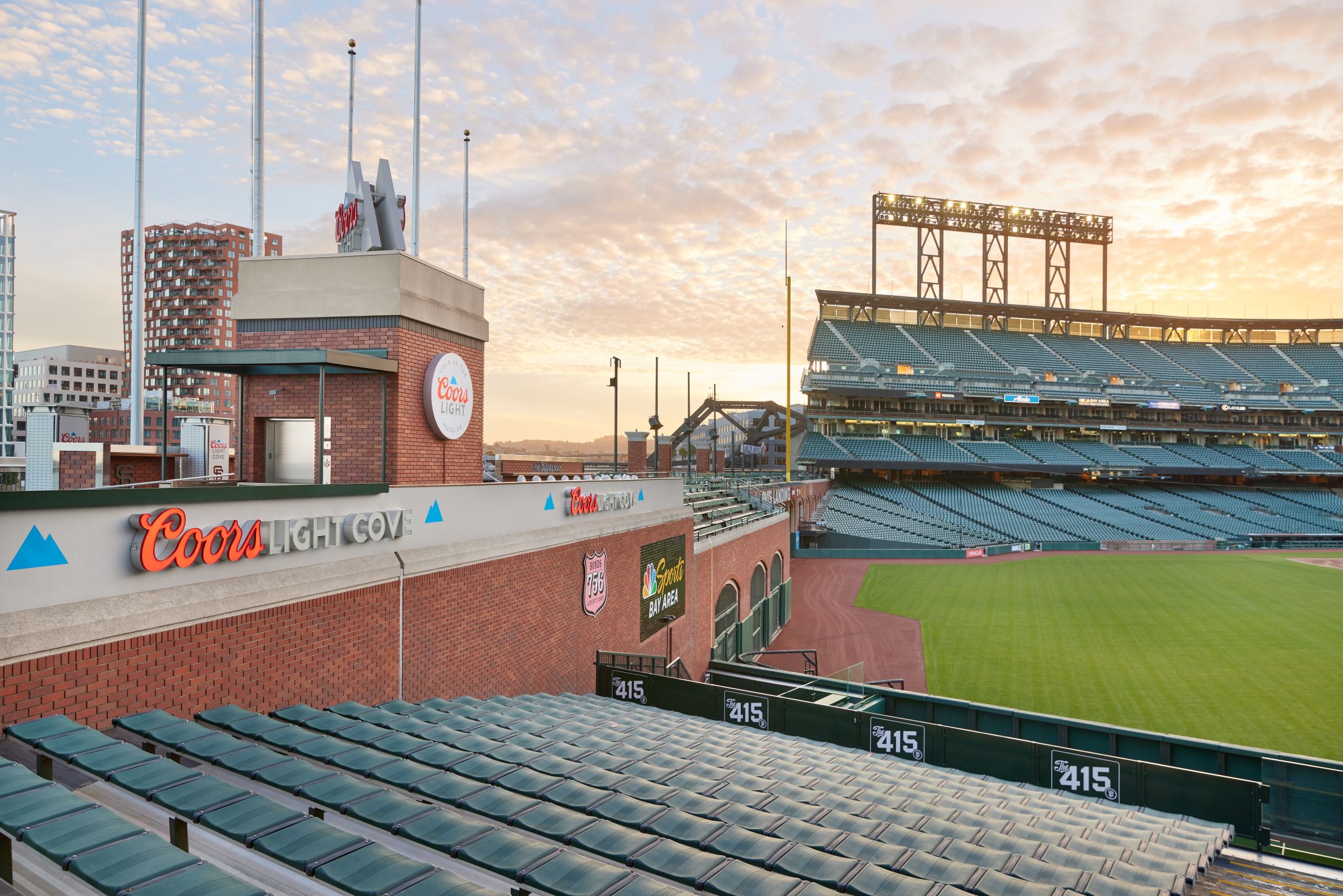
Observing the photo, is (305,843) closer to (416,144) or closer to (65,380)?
(416,144)

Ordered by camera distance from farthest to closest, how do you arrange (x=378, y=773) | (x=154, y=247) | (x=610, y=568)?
(x=154, y=247), (x=610, y=568), (x=378, y=773)

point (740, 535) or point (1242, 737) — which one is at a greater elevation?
point (740, 535)

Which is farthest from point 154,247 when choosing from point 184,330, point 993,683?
point 993,683

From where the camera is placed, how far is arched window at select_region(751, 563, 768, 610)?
3262cm

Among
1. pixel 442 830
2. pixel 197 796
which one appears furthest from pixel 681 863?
pixel 197 796

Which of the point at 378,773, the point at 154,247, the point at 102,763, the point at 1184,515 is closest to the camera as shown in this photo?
the point at 102,763

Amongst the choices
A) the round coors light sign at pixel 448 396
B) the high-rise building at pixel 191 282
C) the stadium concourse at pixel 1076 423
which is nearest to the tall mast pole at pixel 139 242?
the round coors light sign at pixel 448 396

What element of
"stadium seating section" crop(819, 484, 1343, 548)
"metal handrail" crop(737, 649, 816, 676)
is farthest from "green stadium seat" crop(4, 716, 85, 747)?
"stadium seating section" crop(819, 484, 1343, 548)

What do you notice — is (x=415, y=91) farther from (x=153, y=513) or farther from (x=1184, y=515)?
(x=1184, y=515)

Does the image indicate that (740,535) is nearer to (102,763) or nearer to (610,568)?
(610,568)

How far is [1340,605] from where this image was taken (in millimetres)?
35812

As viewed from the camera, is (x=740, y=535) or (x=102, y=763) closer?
(x=102, y=763)

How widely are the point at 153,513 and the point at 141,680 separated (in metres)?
1.67

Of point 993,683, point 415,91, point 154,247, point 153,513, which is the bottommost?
point 993,683
